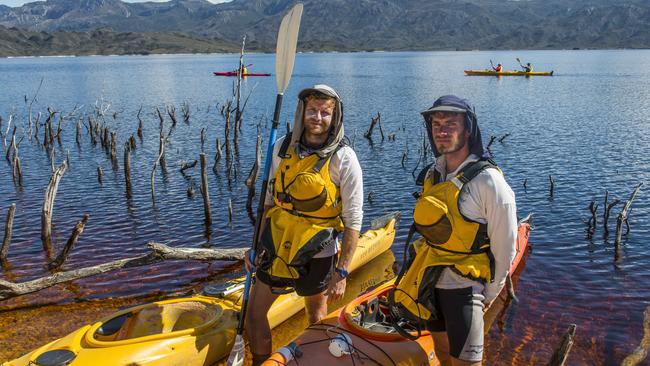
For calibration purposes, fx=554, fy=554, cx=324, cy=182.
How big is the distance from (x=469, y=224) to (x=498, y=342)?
6235 millimetres

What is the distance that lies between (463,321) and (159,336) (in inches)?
174

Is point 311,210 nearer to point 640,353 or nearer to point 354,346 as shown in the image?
point 354,346

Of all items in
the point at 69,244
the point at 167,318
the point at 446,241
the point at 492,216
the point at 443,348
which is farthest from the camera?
the point at 69,244

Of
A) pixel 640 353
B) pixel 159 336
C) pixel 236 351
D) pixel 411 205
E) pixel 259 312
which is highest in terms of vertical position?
pixel 259 312

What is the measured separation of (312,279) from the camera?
579 centimetres

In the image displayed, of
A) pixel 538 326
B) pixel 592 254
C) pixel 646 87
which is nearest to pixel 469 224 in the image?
pixel 538 326

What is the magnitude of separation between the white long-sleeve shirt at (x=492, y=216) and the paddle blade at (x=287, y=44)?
3076 mm

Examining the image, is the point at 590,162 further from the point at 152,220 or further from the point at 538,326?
the point at 152,220

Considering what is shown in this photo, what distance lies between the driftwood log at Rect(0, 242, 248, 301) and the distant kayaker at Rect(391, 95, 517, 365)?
7.40 m

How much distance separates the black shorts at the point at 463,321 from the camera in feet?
15.5

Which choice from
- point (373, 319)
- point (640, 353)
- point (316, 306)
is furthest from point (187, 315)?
point (640, 353)

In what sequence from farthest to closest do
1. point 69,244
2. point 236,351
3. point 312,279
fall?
point 69,244 < point 236,351 < point 312,279

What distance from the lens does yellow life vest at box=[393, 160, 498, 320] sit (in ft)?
15.3

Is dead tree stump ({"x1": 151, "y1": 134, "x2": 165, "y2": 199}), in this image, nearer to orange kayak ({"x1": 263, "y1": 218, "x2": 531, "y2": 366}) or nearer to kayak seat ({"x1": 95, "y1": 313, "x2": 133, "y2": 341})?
kayak seat ({"x1": 95, "y1": 313, "x2": 133, "y2": 341})
